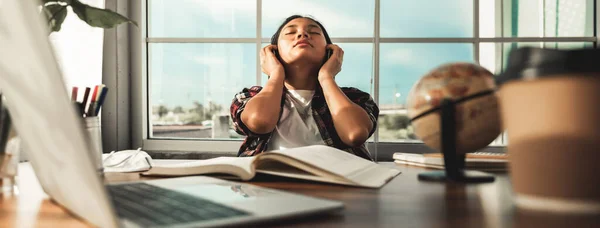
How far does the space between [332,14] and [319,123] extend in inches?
38.8

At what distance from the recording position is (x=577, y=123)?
458 millimetres

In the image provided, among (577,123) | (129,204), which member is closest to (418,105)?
(577,123)

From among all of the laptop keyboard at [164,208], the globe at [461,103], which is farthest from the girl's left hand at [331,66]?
the laptop keyboard at [164,208]

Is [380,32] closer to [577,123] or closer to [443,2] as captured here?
[443,2]

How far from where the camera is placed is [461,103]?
729mm

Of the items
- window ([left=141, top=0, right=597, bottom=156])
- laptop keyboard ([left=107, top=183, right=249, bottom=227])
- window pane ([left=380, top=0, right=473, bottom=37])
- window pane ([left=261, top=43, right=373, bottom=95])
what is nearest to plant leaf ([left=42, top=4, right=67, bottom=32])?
laptop keyboard ([left=107, top=183, right=249, bottom=227])

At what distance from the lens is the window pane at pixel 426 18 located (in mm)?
2516

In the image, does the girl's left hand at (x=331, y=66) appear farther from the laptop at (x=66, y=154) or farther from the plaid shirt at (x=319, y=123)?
the laptop at (x=66, y=154)

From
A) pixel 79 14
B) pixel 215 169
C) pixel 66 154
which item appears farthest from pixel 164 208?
pixel 79 14

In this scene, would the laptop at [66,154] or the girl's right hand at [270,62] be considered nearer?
the laptop at [66,154]

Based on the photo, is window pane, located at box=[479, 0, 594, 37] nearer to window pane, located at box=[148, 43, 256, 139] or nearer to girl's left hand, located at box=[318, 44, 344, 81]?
girl's left hand, located at box=[318, 44, 344, 81]

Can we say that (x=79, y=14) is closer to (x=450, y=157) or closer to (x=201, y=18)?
(x=450, y=157)

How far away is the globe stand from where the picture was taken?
2.40 feet

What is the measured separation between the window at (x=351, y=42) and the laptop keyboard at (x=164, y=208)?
75.3 inches
